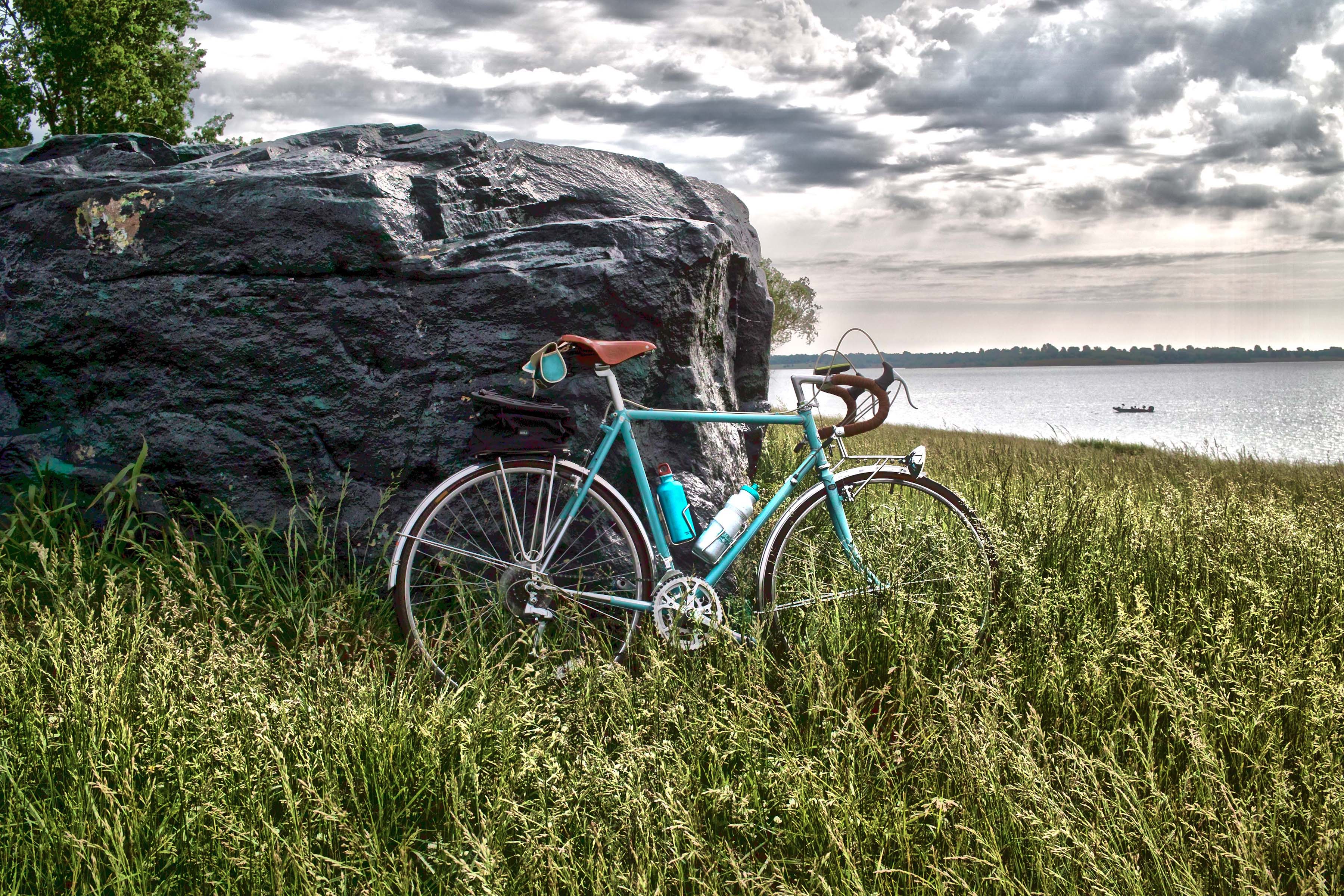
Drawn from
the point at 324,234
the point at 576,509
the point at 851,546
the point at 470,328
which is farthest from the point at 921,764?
the point at 324,234

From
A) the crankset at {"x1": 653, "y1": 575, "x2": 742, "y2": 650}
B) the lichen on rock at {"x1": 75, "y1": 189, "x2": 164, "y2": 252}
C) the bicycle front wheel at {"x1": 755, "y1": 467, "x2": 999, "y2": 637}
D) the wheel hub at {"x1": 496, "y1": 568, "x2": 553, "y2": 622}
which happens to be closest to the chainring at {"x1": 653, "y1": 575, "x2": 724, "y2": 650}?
the crankset at {"x1": 653, "y1": 575, "x2": 742, "y2": 650}

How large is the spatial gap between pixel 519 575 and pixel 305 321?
1.76 metres

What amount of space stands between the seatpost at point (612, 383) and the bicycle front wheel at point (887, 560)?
90 cm

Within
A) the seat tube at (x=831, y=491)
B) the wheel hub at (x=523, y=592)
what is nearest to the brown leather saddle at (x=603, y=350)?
the seat tube at (x=831, y=491)

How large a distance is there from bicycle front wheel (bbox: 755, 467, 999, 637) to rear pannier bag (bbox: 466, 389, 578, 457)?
1.09m

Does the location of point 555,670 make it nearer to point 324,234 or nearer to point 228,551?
point 228,551

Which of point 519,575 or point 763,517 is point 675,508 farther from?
point 519,575

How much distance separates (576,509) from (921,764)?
1.74m

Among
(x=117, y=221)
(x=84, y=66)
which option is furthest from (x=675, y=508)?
(x=84, y=66)

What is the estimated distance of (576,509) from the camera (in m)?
3.61

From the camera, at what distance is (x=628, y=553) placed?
161 inches

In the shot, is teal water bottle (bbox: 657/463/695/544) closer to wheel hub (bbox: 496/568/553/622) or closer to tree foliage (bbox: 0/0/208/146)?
wheel hub (bbox: 496/568/553/622)

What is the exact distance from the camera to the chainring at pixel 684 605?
3.45m

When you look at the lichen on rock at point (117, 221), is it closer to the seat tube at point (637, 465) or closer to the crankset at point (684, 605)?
the seat tube at point (637, 465)
